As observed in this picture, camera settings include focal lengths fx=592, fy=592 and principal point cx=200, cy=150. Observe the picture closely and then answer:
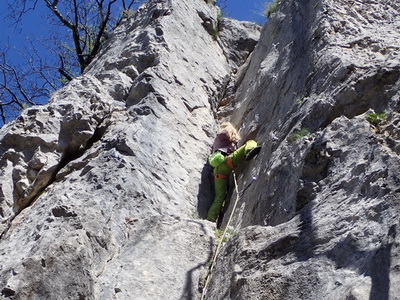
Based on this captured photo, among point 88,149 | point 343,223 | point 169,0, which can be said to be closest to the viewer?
point 343,223

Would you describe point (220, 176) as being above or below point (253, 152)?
below

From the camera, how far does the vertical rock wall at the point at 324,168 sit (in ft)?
12.8

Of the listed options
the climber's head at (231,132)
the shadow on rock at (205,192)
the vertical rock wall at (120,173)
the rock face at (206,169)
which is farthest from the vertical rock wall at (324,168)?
the vertical rock wall at (120,173)

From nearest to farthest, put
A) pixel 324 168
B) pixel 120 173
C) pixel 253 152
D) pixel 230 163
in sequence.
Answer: pixel 324 168 → pixel 120 173 → pixel 253 152 → pixel 230 163

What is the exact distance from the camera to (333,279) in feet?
12.5

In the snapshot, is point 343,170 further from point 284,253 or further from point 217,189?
point 217,189

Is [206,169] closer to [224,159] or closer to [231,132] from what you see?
[224,159]

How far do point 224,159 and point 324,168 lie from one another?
228cm

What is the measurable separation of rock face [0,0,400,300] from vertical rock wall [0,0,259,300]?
0.7 inches

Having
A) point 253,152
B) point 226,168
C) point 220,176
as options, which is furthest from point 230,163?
point 253,152

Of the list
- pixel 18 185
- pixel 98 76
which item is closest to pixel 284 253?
pixel 18 185

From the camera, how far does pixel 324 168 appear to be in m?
5.00

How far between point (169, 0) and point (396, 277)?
7971mm

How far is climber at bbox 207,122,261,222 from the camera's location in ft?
22.1
